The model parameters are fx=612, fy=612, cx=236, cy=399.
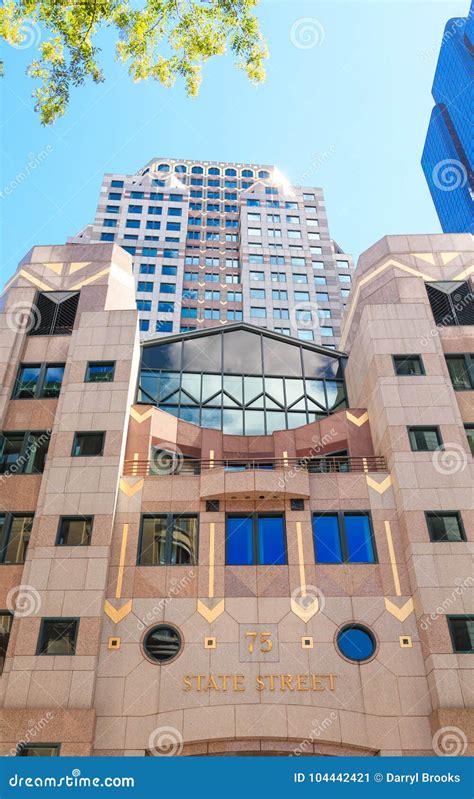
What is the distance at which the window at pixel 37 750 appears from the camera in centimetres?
1834

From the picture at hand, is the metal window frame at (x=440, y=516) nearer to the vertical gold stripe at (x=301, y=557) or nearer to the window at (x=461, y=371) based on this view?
the vertical gold stripe at (x=301, y=557)

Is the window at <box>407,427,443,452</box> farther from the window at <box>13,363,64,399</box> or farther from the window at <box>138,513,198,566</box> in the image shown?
the window at <box>13,363,64,399</box>

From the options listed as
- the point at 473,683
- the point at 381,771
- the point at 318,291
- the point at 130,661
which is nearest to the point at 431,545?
the point at 473,683

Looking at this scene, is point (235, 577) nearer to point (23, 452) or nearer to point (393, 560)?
point (393, 560)

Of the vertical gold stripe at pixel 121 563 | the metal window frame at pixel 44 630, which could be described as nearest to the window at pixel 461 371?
the vertical gold stripe at pixel 121 563

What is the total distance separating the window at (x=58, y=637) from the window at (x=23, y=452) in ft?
21.6

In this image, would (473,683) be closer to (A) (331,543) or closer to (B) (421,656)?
(B) (421,656)

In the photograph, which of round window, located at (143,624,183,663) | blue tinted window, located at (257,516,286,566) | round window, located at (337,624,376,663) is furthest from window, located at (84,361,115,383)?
round window, located at (337,624,376,663)

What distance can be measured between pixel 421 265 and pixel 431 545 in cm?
1604

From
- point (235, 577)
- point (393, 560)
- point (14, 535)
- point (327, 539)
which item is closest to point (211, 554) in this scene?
point (235, 577)

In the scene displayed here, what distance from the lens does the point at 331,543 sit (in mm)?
23469

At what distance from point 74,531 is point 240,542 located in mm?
6306

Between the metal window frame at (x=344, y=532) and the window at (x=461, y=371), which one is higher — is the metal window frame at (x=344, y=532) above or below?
below

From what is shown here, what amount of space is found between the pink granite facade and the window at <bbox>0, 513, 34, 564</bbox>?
0.17 meters
